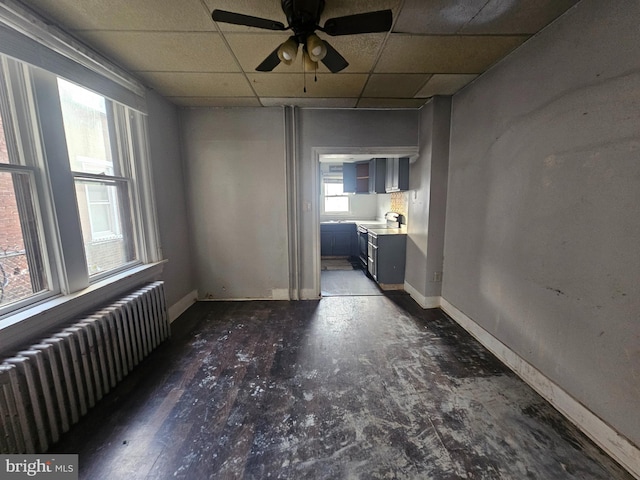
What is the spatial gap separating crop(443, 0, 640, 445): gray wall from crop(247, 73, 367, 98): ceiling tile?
124cm

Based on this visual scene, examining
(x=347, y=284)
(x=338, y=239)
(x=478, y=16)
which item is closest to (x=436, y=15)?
(x=478, y=16)

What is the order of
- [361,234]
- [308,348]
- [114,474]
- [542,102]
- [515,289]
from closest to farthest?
[114,474] → [542,102] → [515,289] → [308,348] → [361,234]

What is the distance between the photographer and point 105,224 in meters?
2.31

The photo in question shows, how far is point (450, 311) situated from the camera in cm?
316

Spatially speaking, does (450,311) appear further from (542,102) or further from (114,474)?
(114,474)

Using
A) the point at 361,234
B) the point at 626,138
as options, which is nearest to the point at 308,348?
the point at 626,138

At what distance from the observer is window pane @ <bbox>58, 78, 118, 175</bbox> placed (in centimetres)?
193

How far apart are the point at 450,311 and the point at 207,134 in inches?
148

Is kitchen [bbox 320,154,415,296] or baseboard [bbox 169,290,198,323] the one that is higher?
kitchen [bbox 320,154,415,296]

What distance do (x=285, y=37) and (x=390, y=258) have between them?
3092mm

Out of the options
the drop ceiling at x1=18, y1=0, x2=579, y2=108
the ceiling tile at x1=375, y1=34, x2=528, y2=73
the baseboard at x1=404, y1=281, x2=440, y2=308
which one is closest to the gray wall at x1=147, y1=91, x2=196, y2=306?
the drop ceiling at x1=18, y1=0, x2=579, y2=108

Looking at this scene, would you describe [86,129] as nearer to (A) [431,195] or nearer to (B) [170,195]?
(B) [170,195]

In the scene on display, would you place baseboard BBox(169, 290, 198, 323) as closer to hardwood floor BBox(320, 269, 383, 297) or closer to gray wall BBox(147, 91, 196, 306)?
gray wall BBox(147, 91, 196, 306)

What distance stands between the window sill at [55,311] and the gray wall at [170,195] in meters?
0.69
